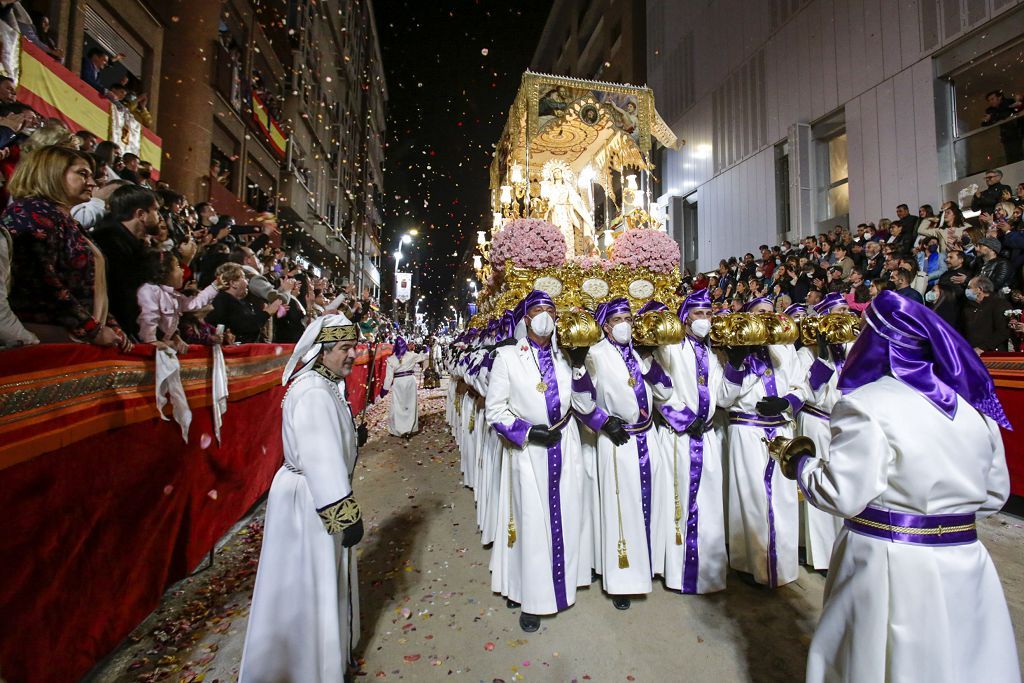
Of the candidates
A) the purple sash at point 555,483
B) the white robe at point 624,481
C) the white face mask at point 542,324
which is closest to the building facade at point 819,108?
the white robe at point 624,481

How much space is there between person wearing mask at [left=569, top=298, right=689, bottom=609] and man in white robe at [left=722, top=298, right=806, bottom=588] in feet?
1.75

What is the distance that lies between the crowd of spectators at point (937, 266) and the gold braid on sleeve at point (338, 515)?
17.8 feet

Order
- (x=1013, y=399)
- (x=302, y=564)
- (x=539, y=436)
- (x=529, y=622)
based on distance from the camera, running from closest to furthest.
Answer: (x=302, y=564) < (x=529, y=622) < (x=539, y=436) < (x=1013, y=399)

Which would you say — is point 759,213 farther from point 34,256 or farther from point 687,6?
point 34,256

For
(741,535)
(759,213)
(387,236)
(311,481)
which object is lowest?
(741,535)

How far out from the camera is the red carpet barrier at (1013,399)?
448 cm

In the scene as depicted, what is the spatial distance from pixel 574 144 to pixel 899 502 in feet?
31.0

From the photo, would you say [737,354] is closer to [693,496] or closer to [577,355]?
[693,496]

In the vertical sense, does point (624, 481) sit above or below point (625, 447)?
below

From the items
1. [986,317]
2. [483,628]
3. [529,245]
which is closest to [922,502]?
[483,628]

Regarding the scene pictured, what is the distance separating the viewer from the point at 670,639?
9.70 ft

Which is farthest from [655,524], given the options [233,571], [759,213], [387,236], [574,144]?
[387,236]

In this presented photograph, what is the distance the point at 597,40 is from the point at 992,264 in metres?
21.4

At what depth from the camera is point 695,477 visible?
3.59m
